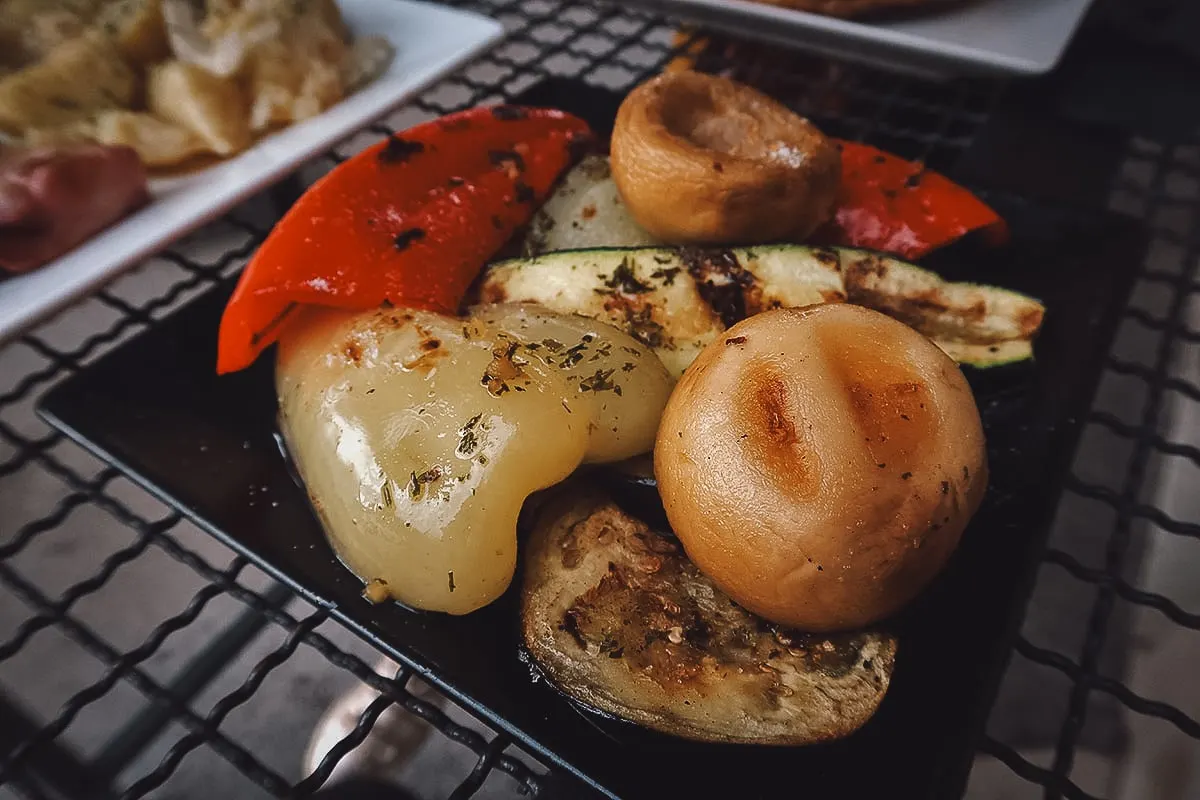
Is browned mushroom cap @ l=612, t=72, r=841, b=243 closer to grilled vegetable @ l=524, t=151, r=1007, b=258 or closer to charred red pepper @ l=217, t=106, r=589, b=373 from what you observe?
grilled vegetable @ l=524, t=151, r=1007, b=258

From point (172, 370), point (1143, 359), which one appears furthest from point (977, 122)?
point (172, 370)

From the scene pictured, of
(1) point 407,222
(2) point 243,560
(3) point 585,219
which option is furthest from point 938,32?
(2) point 243,560

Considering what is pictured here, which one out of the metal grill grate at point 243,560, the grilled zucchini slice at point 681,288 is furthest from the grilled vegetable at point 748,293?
the metal grill grate at point 243,560

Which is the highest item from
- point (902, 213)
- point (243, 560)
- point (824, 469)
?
point (824, 469)

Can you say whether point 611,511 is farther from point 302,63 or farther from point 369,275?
point 302,63

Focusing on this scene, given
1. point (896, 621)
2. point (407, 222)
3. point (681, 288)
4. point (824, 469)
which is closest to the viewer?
point (824, 469)

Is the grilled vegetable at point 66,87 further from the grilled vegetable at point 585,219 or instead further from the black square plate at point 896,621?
the grilled vegetable at point 585,219

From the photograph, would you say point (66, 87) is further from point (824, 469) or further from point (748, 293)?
point (824, 469)

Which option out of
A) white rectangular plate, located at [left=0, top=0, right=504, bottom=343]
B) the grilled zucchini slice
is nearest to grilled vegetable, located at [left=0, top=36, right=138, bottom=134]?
white rectangular plate, located at [left=0, top=0, right=504, bottom=343]
